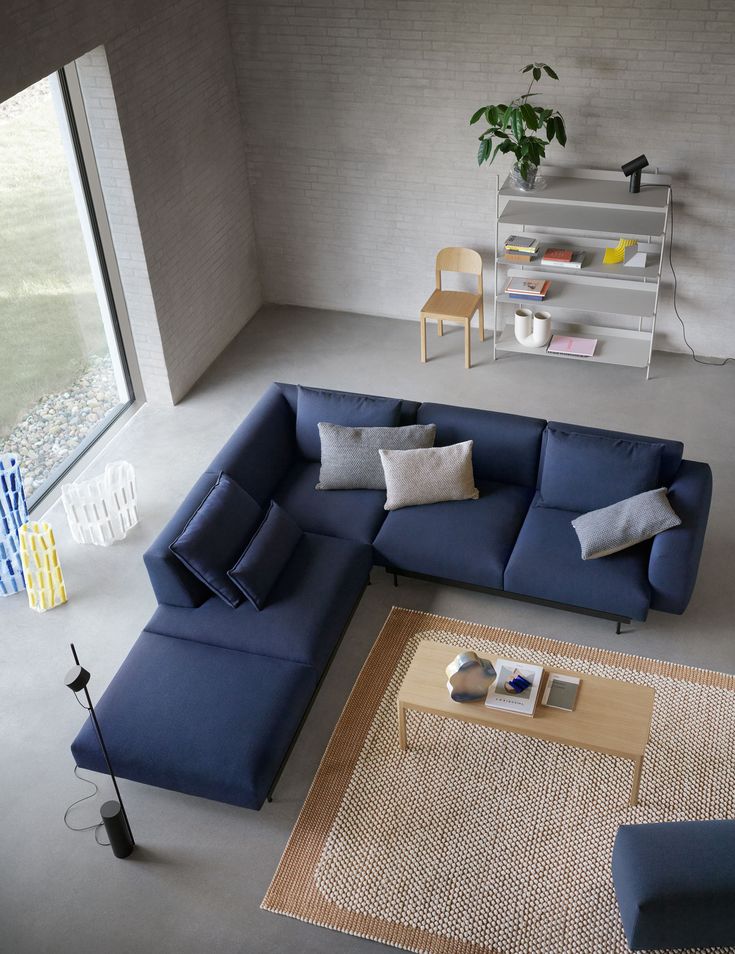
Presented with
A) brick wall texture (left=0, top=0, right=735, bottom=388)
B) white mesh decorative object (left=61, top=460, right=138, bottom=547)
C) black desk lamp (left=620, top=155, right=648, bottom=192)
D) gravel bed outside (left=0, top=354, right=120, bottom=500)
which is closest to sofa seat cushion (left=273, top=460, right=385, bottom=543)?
white mesh decorative object (left=61, top=460, right=138, bottom=547)

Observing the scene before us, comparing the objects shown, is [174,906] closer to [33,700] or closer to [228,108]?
[33,700]

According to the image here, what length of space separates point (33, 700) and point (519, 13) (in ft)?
17.3

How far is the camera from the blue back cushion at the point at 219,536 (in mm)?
4926

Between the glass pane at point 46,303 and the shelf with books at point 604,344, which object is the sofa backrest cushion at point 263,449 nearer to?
the glass pane at point 46,303

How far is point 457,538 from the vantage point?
17.5ft

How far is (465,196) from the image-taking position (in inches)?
289

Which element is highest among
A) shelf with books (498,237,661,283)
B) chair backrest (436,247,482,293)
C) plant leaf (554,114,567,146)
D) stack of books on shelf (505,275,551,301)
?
plant leaf (554,114,567,146)

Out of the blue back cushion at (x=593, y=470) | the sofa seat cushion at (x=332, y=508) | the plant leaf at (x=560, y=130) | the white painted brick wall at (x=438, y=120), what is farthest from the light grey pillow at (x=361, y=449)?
the white painted brick wall at (x=438, y=120)

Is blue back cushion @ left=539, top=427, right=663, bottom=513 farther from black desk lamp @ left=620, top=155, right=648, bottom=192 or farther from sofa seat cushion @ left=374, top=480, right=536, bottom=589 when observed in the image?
black desk lamp @ left=620, top=155, right=648, bottom=192

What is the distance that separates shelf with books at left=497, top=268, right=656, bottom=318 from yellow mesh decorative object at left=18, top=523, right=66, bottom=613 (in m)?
3.69

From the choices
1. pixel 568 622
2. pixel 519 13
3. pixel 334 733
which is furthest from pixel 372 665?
pixel 519 13

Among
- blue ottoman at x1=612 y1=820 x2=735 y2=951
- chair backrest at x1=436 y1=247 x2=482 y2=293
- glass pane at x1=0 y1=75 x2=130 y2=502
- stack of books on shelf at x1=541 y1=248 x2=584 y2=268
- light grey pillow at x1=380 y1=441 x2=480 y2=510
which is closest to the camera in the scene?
blue ottoman at x1=612 y1=820 x2=735 y2=951

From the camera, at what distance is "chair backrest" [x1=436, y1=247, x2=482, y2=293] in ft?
24.3

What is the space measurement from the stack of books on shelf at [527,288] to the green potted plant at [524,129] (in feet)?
2.34
